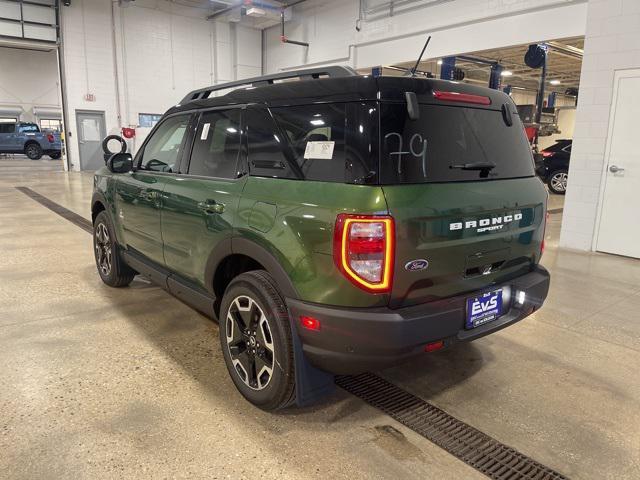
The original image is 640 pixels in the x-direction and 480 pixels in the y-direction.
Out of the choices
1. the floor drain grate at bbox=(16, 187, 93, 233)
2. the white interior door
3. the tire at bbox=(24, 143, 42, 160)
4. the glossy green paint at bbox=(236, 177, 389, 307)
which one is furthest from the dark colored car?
the tire at bbox=(24, 143, 42, 160)

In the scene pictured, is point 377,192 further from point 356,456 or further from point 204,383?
point 204,383

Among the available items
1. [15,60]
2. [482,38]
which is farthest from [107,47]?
[15,60]

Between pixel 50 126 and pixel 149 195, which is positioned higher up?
pixel 50 126

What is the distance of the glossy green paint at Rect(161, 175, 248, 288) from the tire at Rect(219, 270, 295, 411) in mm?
294

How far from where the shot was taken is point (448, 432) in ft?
7.04

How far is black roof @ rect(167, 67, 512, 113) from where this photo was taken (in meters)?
1.87

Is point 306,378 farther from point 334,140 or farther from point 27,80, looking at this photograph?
point 27,80

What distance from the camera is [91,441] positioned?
79.7 inches

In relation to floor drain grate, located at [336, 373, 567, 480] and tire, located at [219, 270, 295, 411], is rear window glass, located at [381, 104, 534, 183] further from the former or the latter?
floor drain grate, located at [336, 373, 567, 480]

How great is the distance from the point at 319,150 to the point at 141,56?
16114 millimetres

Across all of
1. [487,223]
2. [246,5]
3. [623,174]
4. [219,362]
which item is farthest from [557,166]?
[219,362]

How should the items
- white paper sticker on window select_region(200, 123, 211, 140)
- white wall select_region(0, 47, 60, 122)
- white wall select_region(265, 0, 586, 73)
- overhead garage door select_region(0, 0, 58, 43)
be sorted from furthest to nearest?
white wall select_region(0, 47, 60, 122) → overhead garage door select_region(0, 0, 58, 43) → white wall select_region(265, 0, 586, 73) → white paper sticker on window select_region(200, 123, 211, 140)

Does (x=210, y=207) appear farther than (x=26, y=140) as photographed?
No

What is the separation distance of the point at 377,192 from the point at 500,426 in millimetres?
1312
